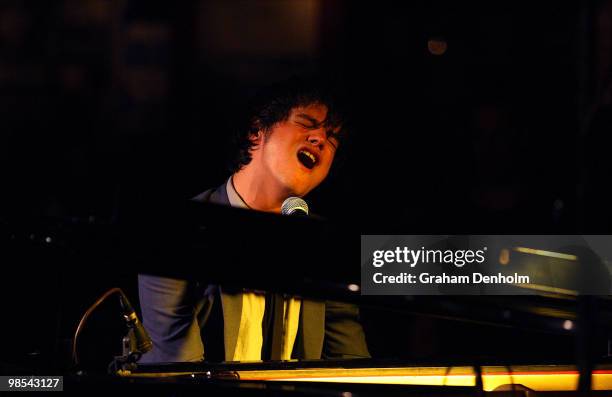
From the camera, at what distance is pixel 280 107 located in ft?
8.89

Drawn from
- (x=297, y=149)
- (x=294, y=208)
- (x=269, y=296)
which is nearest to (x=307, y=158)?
(x=297, y=149)

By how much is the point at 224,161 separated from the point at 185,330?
29.1 inches

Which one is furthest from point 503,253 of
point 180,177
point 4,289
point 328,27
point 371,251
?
point 328,27

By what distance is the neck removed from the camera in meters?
2.57

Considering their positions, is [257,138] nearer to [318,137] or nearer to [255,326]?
[318,137]

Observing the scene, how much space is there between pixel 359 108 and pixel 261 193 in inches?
58.0

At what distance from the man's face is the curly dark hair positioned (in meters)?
0.02

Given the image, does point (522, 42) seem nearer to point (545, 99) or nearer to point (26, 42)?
point (545, 99)

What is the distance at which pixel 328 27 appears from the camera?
497 centimetres

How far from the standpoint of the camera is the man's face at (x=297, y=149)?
2.61 metres

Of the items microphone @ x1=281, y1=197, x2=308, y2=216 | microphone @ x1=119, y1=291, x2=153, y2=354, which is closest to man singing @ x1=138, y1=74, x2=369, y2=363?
microphone @ x1=281, y1=197, x2=308, y2=216

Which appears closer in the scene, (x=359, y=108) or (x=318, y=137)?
(x=318, y=137)

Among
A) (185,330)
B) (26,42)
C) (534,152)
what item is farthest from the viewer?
(26,42)

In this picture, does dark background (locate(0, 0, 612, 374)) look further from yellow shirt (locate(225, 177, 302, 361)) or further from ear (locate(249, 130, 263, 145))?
yellow shirt (locate(225, 177, 302, 361))
